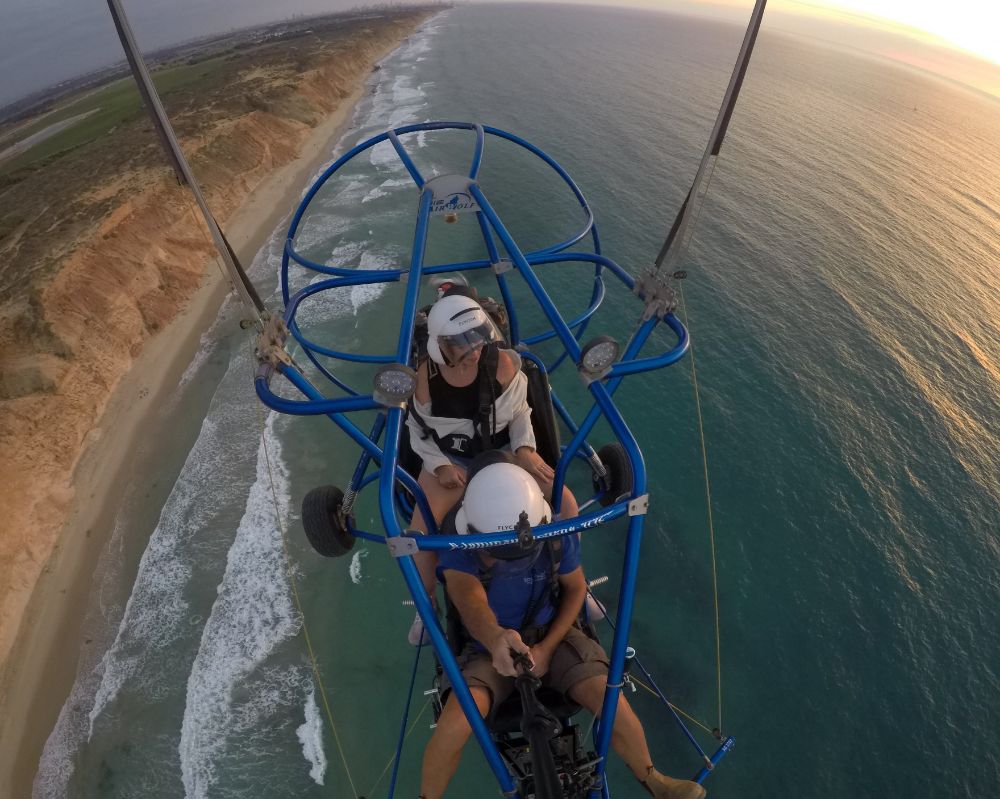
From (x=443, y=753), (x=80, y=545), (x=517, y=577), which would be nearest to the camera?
→ (x=443, y=753)

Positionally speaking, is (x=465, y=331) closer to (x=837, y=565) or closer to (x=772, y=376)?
(x=837, y=565)

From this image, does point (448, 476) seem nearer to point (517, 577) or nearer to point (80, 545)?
point (517, 577)

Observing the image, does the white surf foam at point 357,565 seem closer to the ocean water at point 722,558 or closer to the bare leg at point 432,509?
the ocean water at point 722,558

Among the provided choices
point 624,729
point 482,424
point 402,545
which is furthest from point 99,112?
point 624,729

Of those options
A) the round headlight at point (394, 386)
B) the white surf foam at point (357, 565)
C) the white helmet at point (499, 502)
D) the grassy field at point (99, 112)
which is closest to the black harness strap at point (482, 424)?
the round headlight at point (394, 386)

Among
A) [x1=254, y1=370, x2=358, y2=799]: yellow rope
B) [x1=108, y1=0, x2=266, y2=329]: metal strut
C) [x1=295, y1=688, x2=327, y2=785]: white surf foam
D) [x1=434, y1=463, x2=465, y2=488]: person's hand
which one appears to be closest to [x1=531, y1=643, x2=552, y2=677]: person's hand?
[x1=434, y1=463, x2=465, y2=488]: person's hand
